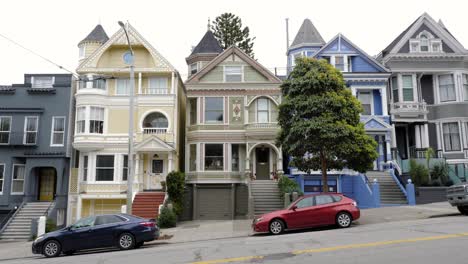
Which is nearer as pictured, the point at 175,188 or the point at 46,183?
the point at 175,188

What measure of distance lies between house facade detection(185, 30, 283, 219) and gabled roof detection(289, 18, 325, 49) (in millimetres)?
7000

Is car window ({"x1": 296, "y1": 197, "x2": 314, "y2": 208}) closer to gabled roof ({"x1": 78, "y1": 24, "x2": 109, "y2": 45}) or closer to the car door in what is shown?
the car door

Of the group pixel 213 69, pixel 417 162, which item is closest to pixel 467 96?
pixel 417 162

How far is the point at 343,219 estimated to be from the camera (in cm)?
1468

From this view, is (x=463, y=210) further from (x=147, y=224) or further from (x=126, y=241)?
(x=126, y=241)

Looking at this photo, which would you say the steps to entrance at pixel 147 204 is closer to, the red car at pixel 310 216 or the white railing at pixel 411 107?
the red car at pixel 310 216

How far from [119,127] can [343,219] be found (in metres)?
16.3

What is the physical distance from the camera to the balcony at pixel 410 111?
26.9m

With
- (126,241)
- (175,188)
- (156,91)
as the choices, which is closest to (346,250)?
(126,241)

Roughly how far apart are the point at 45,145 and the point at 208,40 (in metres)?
15.6

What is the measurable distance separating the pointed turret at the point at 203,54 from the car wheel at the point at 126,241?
66.7ft

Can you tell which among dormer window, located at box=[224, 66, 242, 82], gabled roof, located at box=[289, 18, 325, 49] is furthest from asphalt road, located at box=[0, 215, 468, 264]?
gabled roof, located at box=[289, 18, 325, 49]

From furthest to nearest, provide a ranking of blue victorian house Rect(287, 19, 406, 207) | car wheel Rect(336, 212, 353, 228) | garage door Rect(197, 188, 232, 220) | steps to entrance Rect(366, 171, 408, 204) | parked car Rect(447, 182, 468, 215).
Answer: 1. garage door Rect(197, 188, 232, 220)
2. blue victorian house Rect(287, 19, 406, 207)
3. steps to entrance Rect(366, 171, 408, 204)
4. parked car Rect(447, 182, 468, 215)
5. car wheel Rect(336, 212, 353, 228)

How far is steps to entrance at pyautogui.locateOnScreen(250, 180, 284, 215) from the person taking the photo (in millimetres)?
22234
